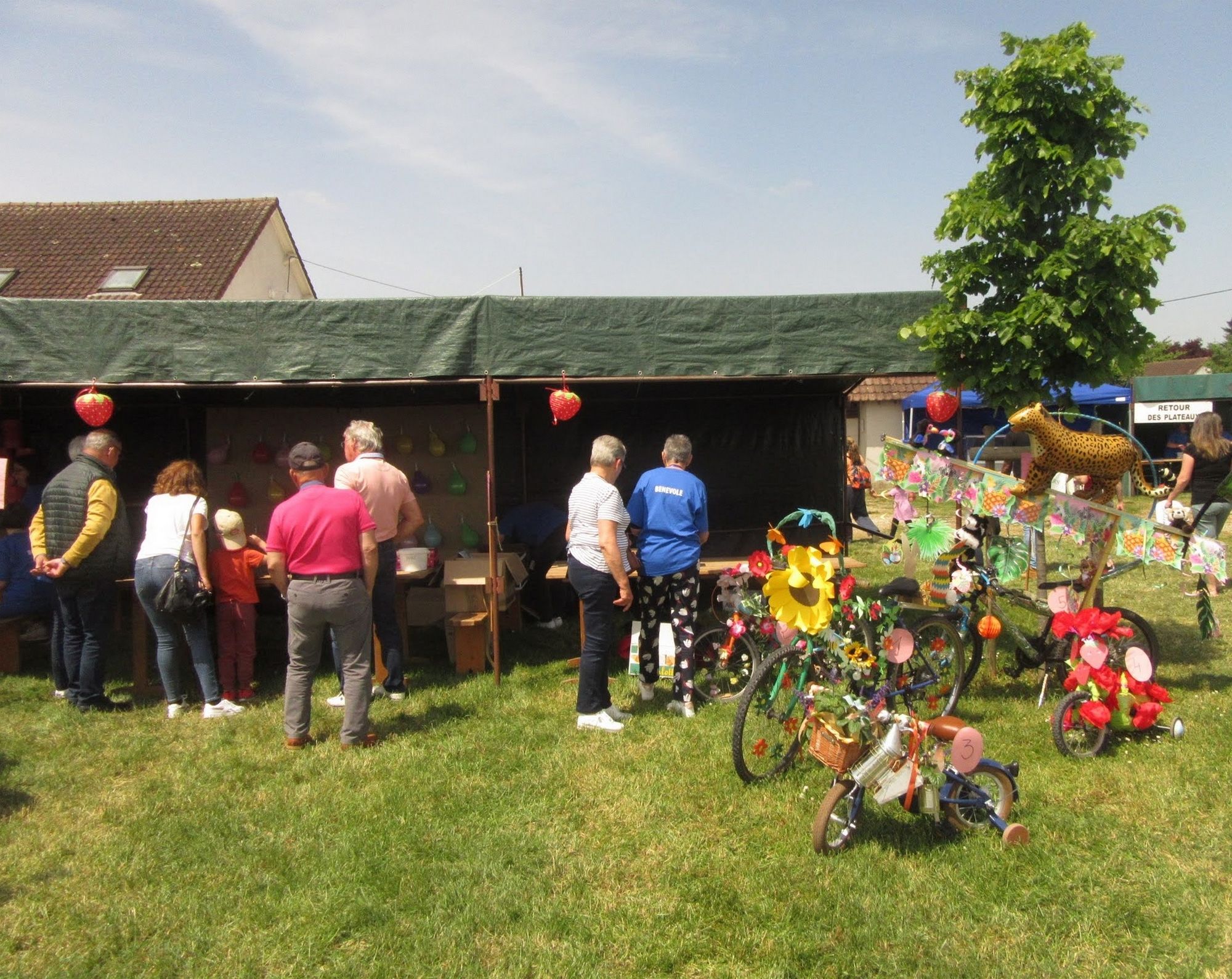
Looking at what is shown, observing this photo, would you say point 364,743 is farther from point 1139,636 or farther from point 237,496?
point 1139,636

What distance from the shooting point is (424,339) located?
5.30 m

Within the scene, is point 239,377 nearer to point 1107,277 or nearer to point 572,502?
point 572,502

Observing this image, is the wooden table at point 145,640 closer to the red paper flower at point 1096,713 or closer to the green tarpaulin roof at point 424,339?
the green tarpaulin roof at point 424,339

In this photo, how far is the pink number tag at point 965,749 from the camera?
A: 3318 mm

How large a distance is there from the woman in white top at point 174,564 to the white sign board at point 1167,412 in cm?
1787

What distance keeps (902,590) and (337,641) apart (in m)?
2.90

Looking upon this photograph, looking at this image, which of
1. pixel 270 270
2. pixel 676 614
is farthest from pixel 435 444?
pixel 270 270

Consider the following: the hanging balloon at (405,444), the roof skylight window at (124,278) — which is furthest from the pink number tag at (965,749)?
the roof skylight window at (124,278)

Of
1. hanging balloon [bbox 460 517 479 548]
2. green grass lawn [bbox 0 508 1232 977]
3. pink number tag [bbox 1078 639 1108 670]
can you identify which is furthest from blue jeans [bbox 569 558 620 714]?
hanging balloon [bbox 460 517 479 548]

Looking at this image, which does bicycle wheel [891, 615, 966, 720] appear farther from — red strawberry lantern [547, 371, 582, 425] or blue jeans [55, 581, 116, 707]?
blue jeans [55, 581, 116, 707]

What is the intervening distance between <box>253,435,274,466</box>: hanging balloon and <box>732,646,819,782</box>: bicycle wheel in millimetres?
4754

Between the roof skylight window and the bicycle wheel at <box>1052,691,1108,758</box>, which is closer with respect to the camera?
the bicycle wheel at <box>1052,691,1108,758</box>

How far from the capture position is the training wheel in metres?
3.40

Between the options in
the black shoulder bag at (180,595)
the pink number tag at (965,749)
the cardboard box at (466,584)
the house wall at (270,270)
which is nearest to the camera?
the pink number tag at (965,749)
